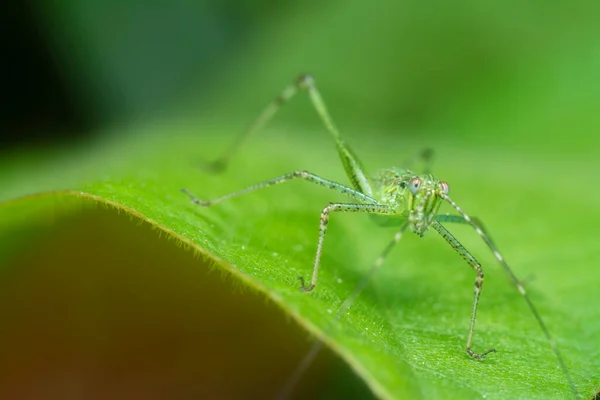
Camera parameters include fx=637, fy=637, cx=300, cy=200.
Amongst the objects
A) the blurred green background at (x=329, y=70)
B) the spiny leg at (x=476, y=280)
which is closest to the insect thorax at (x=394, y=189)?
the spiny leg at (x=476, y=280)

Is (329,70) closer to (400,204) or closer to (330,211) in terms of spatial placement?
(400,204)

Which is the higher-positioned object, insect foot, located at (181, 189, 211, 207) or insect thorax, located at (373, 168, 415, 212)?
insect thorax, located at (373, 168, 415, 212)

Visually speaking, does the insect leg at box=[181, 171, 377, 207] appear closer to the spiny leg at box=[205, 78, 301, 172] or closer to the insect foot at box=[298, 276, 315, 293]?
the spiny leg at box=[205, 78, 301, 172]

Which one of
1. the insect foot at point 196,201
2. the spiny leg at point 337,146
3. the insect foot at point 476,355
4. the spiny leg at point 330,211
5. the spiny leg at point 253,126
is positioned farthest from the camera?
the spiny leg at point 253,126

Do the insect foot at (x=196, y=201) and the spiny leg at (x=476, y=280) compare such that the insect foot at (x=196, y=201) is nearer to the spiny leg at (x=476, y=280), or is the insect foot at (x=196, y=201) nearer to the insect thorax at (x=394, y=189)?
the insect thorax at (x=394, y=189)

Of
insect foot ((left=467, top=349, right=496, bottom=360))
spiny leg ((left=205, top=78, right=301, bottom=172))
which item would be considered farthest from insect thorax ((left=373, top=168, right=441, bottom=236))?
spiny leg ((left=205, top=78, right=301, bottom=172))

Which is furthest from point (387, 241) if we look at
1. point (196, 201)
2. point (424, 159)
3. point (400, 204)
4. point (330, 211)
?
point (196, 201)
